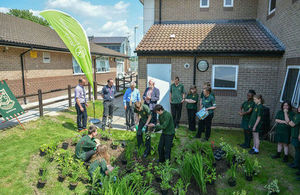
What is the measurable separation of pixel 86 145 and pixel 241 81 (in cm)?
666

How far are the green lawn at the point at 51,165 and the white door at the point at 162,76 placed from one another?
1822 mm

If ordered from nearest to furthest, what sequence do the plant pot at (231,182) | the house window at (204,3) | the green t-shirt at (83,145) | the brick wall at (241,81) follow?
the plant pot at (231,182), the green t-shirt at (83,145), the brick wall at (241,81), the house window at (204,3)

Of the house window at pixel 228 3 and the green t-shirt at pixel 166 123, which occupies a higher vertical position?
the house window at pixel 228 3

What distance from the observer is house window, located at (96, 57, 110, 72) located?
20.1 m

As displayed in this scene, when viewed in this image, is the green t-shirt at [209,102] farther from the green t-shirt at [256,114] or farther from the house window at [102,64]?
the house window at [102,64]

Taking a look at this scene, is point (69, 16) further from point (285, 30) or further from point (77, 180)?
point (285, 30)

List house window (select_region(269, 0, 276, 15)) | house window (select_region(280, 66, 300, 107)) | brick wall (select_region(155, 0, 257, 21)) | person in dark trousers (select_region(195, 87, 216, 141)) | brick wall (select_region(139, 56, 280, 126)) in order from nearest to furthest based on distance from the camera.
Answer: house window (select_region(280, 66, 300, 107)), person in dark trousers (select_region(195, 87, 216, 141)), brick wall (select_region(139, 56, 280, 126)), house window (select_region(269, 0, 276, 15)), brick wall (select_region(155, 0, 257, 21))

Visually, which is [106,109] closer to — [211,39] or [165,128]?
[165,128]

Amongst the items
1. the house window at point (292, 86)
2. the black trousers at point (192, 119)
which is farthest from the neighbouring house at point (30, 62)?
the house window at point (292, 86)

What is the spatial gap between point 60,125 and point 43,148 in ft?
8.02

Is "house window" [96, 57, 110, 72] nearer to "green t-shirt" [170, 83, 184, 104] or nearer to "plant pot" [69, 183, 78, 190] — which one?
"green t-shirt" [170, 83, 184, 104]

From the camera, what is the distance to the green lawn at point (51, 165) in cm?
443

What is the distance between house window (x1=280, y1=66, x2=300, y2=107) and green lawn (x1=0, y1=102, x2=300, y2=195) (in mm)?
1701

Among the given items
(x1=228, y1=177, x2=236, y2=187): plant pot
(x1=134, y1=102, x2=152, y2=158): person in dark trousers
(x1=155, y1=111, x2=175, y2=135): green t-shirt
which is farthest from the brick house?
(x1=228, y1=177, x2=236, y2=187): plant pot
